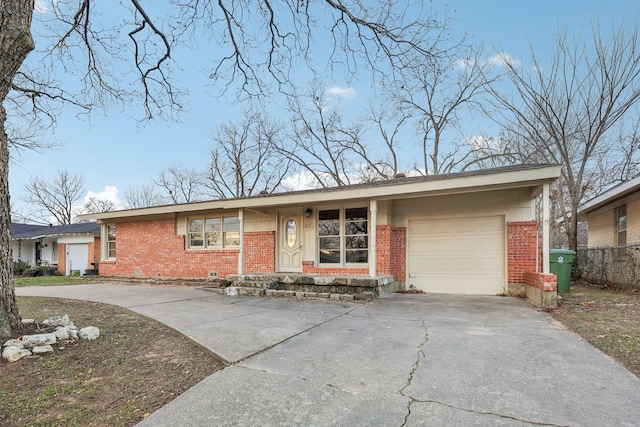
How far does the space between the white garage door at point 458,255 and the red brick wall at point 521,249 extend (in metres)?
0.22

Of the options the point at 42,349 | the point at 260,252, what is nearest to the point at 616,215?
the point at 260,252

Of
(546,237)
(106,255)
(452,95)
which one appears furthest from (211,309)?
(452,95)

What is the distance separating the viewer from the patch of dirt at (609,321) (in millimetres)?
3785

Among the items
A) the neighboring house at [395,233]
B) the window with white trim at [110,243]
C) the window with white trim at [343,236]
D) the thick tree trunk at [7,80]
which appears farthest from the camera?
the window with white trim at [110,243]

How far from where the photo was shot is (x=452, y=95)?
66.1 ft

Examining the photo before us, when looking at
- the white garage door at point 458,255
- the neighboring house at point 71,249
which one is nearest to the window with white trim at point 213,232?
the white garage door at point 458,255

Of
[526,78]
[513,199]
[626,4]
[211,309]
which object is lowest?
[211,309]

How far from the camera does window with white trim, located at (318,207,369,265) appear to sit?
9.20 m

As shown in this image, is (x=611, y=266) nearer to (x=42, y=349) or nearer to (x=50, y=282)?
(x=42, y=349)

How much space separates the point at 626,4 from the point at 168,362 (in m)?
15.8

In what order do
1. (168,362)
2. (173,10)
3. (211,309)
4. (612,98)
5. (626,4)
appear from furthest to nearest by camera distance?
(612,98), (626,4), (211,309), (173,10), (168,362)

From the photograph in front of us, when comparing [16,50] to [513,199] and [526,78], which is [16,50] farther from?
[526,78]

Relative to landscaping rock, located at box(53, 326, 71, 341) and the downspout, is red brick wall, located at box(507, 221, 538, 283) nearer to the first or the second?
the downspout

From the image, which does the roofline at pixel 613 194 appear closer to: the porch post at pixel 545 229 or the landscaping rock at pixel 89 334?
the porch post at pixel 545 229
